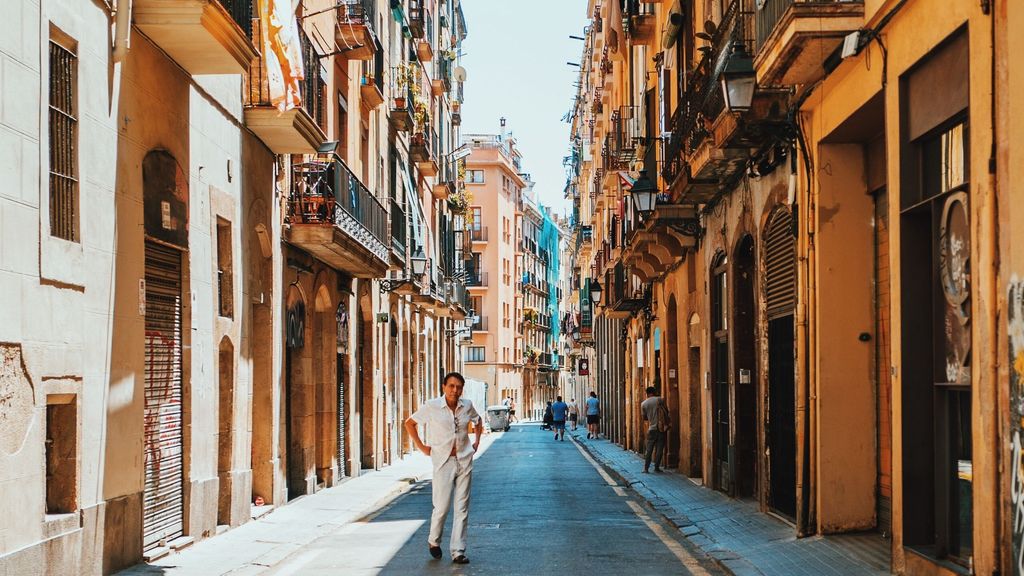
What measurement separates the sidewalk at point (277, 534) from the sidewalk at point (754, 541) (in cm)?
427

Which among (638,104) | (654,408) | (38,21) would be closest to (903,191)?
(38,21)

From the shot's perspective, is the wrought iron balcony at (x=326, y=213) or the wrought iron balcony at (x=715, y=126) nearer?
the wrought iron balcony at (x=715, y=126)

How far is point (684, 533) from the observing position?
14.8m

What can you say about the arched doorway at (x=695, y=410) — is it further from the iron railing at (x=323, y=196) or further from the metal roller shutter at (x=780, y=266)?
the metal roller shutter at (x=780, y=266)

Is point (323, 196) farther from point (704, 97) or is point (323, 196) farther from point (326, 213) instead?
point (704, 97)

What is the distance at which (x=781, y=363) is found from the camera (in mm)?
16000

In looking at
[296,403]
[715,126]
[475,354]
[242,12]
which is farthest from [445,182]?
[475,354]

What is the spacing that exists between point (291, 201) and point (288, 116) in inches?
126

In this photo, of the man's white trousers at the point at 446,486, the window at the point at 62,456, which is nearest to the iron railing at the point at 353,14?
the man's white trousers at the point at 446,486

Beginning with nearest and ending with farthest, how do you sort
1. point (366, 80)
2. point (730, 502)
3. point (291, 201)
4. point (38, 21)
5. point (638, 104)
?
point (38, 21)
point (730, 502)
point (291, 201)
point (366, 80)
point (638, 104)

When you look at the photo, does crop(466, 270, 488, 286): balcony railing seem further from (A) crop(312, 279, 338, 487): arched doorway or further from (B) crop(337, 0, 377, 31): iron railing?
(A) crop(312, 279, 338, 487): arched doorway

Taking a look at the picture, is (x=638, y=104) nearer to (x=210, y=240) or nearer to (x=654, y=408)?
(x=654, y=408)

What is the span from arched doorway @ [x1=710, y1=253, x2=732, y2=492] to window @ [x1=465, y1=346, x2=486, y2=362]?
73306 millimetres

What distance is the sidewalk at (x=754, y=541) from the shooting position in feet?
37.6
